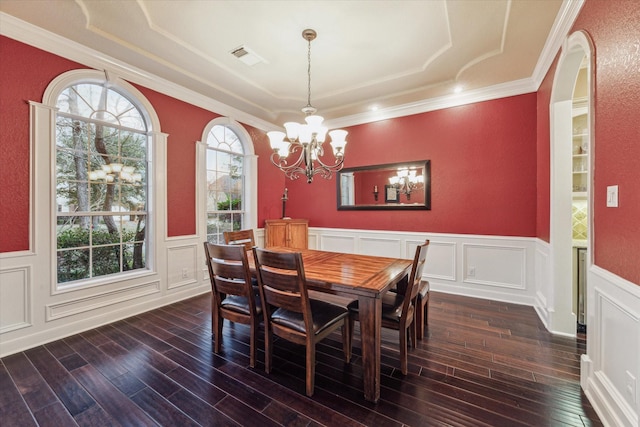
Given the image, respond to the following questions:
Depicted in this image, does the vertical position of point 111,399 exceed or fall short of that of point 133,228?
it falls short

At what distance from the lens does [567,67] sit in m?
2.34

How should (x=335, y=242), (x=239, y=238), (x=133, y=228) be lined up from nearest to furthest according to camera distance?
(x=239, y=238), (x=133, y=228), (x=335, y=242)

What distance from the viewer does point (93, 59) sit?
2779 millimetres

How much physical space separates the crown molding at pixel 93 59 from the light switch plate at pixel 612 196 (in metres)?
4.34

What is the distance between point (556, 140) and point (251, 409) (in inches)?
136

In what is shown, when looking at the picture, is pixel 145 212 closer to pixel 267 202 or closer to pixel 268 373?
pixel 267 202

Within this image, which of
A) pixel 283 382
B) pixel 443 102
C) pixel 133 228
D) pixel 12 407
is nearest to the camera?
pixel 12 407

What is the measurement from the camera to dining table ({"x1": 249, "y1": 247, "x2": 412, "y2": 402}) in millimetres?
1688

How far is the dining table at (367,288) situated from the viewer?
1688mm

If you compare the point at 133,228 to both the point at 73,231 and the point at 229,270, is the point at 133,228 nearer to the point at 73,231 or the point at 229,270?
the point at 73,231

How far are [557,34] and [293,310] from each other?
10.6 feet

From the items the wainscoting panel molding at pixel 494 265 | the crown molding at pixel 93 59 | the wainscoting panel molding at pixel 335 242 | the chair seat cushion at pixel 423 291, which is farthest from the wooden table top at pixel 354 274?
the crown molding at pixel 93 59

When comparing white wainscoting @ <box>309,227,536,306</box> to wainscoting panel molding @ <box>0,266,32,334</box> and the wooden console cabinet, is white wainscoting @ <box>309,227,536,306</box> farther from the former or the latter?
wainscoting panel molding @ <box>0,266,32,334</box>

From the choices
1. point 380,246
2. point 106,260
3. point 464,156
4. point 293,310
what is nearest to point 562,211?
point 464,156
